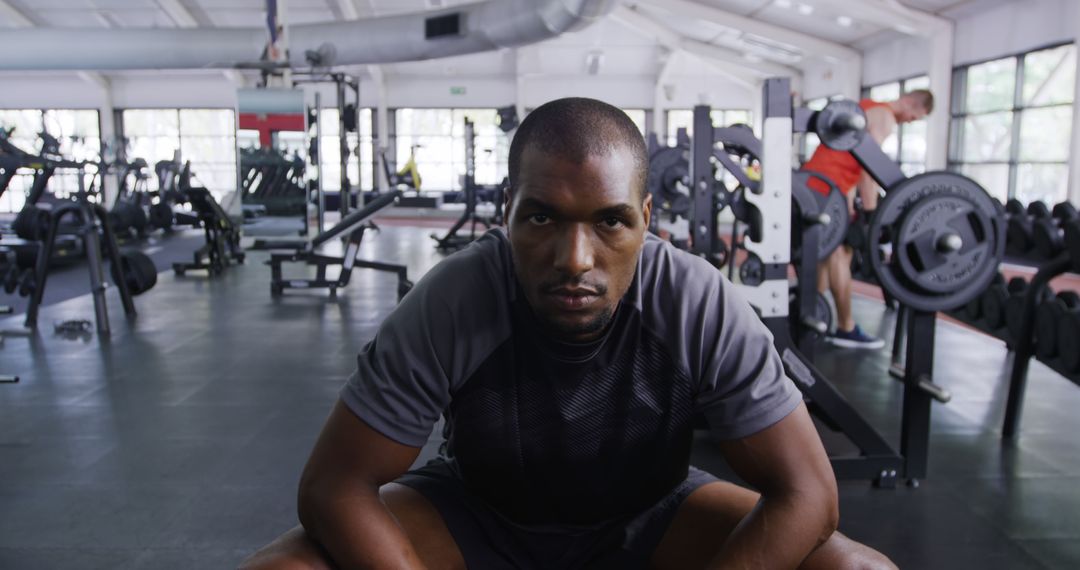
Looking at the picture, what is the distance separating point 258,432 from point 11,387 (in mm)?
1047

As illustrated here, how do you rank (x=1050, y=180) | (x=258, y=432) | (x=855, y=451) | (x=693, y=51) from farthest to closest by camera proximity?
1. (x=693, y=51)
2. (x=1050, y=180)
3. (x=258, y=432)
4. (x=855, y=451)

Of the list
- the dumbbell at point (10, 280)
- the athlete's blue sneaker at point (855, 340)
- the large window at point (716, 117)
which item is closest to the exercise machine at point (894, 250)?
the athlete's blue sneaker at point (855, 340)

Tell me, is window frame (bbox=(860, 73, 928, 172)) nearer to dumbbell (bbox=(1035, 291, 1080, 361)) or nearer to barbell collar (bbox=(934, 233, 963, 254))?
dumbbell (bbox=(1035, 291, 1080, 361))

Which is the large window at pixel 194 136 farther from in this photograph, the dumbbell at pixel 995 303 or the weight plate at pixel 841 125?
the weight plate at pixel 841 125

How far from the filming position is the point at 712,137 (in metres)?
2.31

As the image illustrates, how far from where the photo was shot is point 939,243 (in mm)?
1736

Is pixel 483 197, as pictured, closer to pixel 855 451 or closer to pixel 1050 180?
pixel 1050 180

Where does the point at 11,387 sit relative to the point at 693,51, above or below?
below

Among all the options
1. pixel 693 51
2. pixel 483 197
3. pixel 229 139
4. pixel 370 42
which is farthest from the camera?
pixel 229 139

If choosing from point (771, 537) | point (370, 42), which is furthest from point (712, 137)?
point (370, 42)

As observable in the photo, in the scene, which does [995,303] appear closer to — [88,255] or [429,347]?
[429,347]

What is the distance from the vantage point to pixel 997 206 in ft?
5.88

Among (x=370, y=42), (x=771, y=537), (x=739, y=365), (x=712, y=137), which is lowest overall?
(x=771, y=537)

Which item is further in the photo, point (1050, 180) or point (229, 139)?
point (229, 139)
